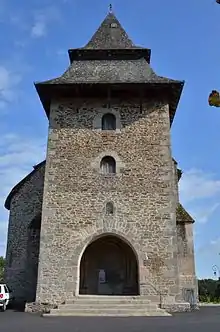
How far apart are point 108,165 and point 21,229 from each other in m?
5.96

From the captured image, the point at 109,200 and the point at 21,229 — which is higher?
the point at 109,200

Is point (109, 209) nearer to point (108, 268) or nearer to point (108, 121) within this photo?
point (108, 268)

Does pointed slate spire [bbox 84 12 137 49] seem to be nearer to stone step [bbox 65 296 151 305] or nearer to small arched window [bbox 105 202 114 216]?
small arched window [bbox 105 202 114 216]

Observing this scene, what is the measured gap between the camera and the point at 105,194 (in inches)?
562

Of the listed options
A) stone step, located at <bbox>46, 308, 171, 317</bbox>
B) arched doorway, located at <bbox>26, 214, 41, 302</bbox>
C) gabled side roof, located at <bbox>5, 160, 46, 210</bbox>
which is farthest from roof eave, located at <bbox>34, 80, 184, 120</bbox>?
stone step, located at <bbox>46, 308, 171, 317</bbox>

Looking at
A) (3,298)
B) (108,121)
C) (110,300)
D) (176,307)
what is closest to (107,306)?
(110,300)

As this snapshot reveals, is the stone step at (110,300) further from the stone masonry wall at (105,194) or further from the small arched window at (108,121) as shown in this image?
the small arched window at (108,121)

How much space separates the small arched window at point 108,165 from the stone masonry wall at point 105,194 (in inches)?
7.3

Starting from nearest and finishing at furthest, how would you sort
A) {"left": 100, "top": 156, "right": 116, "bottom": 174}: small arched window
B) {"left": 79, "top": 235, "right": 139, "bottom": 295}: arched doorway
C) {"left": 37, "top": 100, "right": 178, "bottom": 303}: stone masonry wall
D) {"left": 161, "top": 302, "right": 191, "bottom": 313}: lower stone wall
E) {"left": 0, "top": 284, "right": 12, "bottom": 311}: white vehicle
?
{"left": 161, "top": 302, "right": 191, "bottom": 313}: lower stone wall, {"left": 37, "top": 100, "right": 178, "bottom": 303}: stone masonry wall, {"left": 0, "top": 284, "right": 12, "bottom": 311}: white vehicle, {"left": 100, "top": 156, "right": 116, "bottom": 174}: small arched window, {"left": 79, "top": 235, "right": 139, "bottom": 295}: arched doorway

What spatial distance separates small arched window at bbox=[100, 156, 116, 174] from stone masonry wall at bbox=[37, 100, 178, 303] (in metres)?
0.19

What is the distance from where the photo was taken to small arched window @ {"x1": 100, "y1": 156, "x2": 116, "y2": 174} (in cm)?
1473

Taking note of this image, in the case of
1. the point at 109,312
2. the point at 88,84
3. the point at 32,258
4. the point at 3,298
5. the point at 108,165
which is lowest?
the point at 109,312

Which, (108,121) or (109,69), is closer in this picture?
(108,121)

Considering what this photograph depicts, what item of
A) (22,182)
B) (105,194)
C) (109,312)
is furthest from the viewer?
(22,182)
